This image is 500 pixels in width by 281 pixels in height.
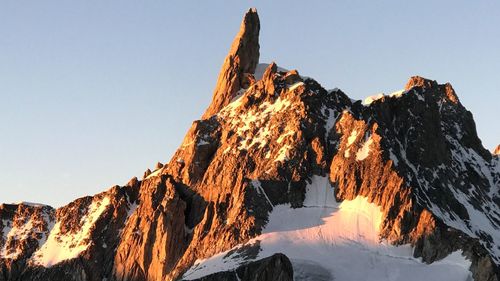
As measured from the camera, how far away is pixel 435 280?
19888 cm

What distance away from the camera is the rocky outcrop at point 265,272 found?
7682 inches

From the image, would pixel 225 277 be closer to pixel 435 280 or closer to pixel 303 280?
pixel 303 280

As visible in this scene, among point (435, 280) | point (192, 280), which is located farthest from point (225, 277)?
point (435, 280)

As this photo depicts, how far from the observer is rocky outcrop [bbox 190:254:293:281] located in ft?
640

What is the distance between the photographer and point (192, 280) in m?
200

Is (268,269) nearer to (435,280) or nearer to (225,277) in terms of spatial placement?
(225,277)

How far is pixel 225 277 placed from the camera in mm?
198875

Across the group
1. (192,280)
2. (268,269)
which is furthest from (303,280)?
(192,280)

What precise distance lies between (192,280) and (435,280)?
47608mm

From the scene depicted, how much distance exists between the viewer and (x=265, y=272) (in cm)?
19525

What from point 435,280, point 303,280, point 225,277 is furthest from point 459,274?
point 225,277

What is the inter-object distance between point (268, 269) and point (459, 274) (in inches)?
1485

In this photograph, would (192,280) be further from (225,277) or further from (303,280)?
(303,280)

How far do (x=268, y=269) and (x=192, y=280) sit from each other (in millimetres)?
15690
